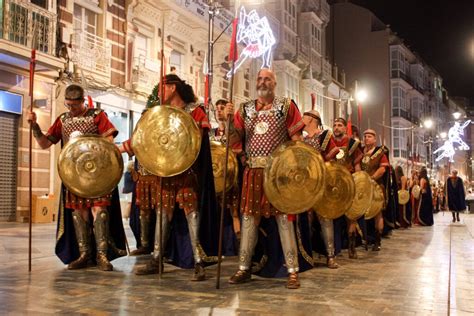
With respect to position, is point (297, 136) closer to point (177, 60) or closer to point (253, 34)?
point (177, 60)

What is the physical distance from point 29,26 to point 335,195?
10.3 m

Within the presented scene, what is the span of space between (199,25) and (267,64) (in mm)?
6088

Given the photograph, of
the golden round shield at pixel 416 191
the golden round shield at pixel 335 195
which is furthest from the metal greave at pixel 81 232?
the golden round shield at pixel 416 191

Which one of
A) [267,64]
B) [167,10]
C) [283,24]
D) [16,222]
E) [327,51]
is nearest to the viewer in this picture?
[16,222]

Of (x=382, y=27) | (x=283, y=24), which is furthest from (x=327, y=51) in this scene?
(x=283, y=24)

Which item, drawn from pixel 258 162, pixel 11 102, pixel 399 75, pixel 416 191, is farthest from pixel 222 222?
pixel 399 75

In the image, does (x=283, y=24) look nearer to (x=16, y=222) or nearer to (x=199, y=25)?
(x=199, y=25)

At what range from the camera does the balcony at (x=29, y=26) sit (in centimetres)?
1346

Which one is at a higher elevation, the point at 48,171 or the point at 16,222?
the point at 48,171

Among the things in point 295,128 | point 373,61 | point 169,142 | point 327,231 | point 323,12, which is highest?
point 323,12

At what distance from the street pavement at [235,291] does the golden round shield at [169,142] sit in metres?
1.07

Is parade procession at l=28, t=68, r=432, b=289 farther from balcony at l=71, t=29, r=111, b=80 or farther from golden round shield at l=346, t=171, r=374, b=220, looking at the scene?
balcony at l=71, t=29, r=111, b=80

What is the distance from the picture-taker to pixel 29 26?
45.6 feet

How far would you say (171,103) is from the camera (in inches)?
223
